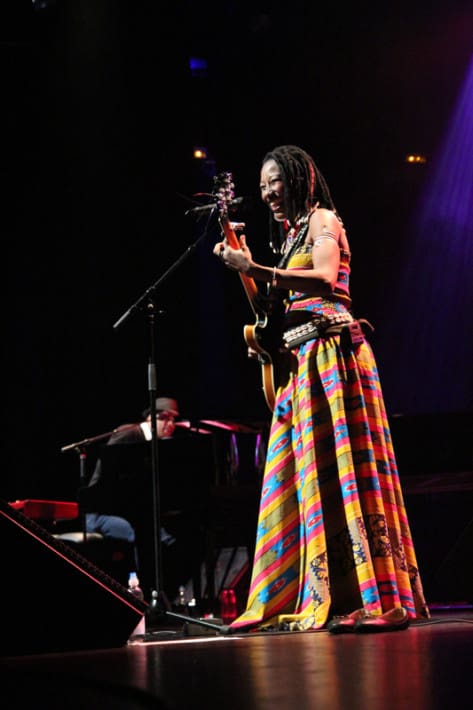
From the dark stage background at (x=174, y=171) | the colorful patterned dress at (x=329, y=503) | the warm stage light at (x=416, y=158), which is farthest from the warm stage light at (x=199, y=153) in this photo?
the colorful patterned dress at (x=329, y=503)

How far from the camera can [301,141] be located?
854cm

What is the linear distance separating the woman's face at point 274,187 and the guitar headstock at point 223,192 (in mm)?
192

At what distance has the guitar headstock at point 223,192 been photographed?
12.3 ft

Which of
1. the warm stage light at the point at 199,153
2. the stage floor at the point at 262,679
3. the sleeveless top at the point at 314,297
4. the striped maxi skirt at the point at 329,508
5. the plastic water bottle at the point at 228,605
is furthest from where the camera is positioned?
the warm stage light at the point at 199,153

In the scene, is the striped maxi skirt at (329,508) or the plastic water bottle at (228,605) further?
the plastic water bottle at (228,605)

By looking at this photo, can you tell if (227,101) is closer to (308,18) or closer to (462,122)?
(308,18)

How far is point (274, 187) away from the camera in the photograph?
3617 mm

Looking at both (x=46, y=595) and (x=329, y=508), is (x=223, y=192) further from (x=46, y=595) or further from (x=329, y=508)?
(x=46, y=595)

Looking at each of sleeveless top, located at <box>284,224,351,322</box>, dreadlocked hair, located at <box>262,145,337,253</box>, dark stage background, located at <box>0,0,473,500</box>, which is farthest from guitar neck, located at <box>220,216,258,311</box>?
dark stage background, located at <box>0,0,473,500</box>

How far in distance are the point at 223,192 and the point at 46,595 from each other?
2.11 m

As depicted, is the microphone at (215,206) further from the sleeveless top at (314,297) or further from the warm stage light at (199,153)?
the warm stage light at (199,153)

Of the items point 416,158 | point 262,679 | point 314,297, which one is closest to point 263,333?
point 314,297

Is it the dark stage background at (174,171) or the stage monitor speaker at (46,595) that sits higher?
the dark stage background at (174,171)

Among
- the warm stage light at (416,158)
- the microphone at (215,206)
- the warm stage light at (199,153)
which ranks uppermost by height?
the warm stage light at (199,153)
